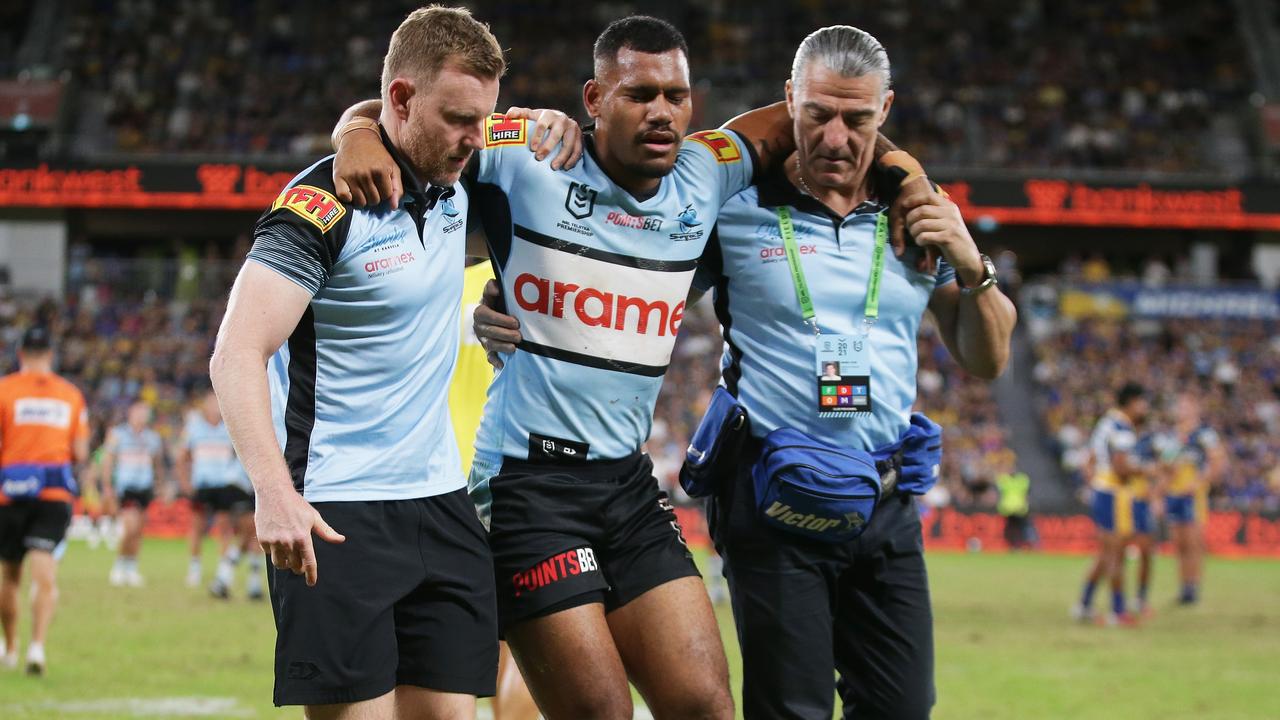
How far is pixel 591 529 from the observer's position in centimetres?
468

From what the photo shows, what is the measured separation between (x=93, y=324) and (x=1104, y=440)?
23.4m

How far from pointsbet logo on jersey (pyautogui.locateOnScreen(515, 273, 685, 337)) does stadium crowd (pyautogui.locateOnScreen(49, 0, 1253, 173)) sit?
3051 cm

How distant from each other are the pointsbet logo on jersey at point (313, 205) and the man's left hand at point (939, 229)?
199 centimetres

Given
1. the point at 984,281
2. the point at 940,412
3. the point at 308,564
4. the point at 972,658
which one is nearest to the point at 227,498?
the point at 972,658

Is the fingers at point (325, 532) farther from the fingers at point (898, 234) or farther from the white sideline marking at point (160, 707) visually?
the white sideline marking at point (160, 707)

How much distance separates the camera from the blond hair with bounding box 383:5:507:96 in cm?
412

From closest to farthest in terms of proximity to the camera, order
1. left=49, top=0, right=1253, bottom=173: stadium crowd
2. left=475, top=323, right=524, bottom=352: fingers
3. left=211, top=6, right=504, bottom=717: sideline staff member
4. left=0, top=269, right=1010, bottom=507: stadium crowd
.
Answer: left=211, top=6, right=504, bottom=717: sideline staff member, left=475, top=323, right=524, bottom=352: fingers, left=0, top=269, right=1010, bottom=507: stadium crowd, left=49, top=0, right=1253, bottom=173: stadium crowd

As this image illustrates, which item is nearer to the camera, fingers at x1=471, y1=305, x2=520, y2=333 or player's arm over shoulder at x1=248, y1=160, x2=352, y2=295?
player's arm over shoulder at x1=248, y1=160, x2=352, y2=295

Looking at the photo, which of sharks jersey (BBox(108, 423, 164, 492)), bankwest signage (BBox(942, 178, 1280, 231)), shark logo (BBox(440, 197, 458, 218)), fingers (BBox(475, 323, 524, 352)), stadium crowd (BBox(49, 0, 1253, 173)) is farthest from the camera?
stadium crowd (BBox(49, 0, 1253, 173))

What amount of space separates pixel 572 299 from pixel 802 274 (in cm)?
83

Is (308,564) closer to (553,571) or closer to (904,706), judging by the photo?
(553,571)

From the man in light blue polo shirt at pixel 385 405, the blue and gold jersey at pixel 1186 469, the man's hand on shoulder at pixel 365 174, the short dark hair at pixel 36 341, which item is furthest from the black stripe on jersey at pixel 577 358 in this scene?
the blue and gold jersey at pixel 1186 469

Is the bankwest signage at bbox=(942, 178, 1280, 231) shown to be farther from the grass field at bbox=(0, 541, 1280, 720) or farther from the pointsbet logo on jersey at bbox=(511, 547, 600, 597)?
the pointsbet logo on jersey at bbox=(511, 547, 600, 597)

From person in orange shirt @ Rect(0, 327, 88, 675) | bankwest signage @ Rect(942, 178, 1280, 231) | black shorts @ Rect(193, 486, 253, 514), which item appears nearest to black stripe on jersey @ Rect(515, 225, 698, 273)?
person in orange shirt @ Rect(0, 327, 88, 675)
